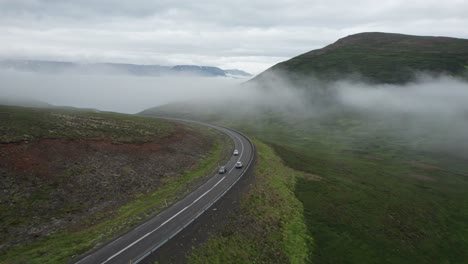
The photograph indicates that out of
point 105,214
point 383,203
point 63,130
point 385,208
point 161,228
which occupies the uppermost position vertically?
point 63,130

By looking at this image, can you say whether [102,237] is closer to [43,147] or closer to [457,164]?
[43,147]

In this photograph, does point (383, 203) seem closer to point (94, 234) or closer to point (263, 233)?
point (263, 233)

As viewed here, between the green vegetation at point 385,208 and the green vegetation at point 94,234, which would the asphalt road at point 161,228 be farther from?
the green vegetation at point 385,208

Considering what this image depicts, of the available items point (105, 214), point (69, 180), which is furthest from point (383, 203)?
point (69, 180)

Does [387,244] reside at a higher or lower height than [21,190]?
lower

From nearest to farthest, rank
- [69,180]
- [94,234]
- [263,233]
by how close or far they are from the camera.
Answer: [94,234]
[263,233]
[69,180]

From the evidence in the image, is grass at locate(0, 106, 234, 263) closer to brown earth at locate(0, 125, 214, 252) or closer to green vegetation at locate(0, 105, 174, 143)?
green vegetation at locate(0, 105, 174, 143)

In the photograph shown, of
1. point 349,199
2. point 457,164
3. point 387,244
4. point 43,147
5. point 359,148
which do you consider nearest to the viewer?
point 387,244

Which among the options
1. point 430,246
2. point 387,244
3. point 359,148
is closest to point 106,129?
point 387,244
